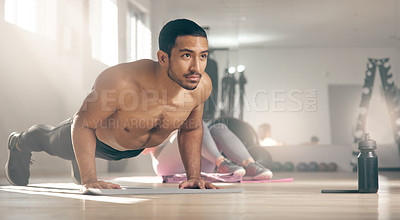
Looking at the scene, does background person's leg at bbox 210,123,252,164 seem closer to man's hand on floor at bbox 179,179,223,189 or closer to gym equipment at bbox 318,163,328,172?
man's hand on floor at bbox 179,179,223,189

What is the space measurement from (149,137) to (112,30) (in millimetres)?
1669

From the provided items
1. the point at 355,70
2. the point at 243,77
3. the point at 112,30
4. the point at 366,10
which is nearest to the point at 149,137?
the point at 112,30

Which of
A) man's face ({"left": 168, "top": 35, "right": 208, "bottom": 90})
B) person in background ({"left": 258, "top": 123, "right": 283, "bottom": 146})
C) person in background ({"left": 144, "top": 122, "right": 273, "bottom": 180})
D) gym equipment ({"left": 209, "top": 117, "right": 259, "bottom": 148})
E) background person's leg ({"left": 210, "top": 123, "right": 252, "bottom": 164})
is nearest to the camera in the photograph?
man's face ({"left": 168, "top": 35, "right": 208, "bottom": 90})

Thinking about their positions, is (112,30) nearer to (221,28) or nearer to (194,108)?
(221,28)

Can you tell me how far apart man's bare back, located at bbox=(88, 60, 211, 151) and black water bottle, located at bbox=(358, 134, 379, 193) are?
546 mm

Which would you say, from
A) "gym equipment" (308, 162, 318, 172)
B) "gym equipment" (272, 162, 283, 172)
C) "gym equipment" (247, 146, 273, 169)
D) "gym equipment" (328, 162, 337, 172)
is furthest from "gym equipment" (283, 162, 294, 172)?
"gym equipment" (247, 146, 273, 169)

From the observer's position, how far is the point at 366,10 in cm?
455

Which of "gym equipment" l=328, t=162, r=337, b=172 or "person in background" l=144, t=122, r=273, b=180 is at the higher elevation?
"person in background" l=144, t=122, r=273, b=180

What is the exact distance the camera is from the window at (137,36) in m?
3.25

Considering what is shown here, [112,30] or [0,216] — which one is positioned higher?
[112,30]

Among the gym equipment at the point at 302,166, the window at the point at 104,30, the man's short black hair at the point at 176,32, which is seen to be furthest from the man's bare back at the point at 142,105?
the gym equipment at the point at 302,166

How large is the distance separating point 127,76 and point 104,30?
193cm

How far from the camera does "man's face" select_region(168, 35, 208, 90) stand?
4.91 feet

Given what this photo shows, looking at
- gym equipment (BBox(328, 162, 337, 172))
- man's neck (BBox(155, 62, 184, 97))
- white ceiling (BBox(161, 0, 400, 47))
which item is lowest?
gym equipment (BBox(328, 162, 337, 172))
